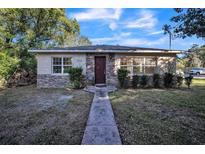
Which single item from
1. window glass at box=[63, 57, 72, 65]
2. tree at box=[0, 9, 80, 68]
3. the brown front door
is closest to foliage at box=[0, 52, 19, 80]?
tree at box=[0, 9, 80, 68]

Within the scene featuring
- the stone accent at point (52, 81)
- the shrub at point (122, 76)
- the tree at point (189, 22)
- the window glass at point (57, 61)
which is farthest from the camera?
the window glass at point (57, 61)

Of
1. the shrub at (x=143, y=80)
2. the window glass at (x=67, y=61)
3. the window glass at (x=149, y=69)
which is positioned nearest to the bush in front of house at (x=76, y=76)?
the window glass at (x=67, y=61)

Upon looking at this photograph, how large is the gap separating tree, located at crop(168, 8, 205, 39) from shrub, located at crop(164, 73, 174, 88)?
5.02m

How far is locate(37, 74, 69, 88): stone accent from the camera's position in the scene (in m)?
11.3

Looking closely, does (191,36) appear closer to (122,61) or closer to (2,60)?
(122,61)

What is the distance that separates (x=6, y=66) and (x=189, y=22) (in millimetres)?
12397

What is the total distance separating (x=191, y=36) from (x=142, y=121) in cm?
459

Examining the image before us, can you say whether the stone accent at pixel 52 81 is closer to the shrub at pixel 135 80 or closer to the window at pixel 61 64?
the window at pixel 61 64

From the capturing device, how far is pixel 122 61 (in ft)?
38.3

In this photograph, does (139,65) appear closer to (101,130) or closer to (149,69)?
(149,69)

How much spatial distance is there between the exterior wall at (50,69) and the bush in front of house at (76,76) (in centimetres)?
77

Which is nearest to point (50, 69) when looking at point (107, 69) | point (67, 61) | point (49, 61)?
point (49, 61)

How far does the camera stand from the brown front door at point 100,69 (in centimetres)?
1146

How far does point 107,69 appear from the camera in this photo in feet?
37.6
